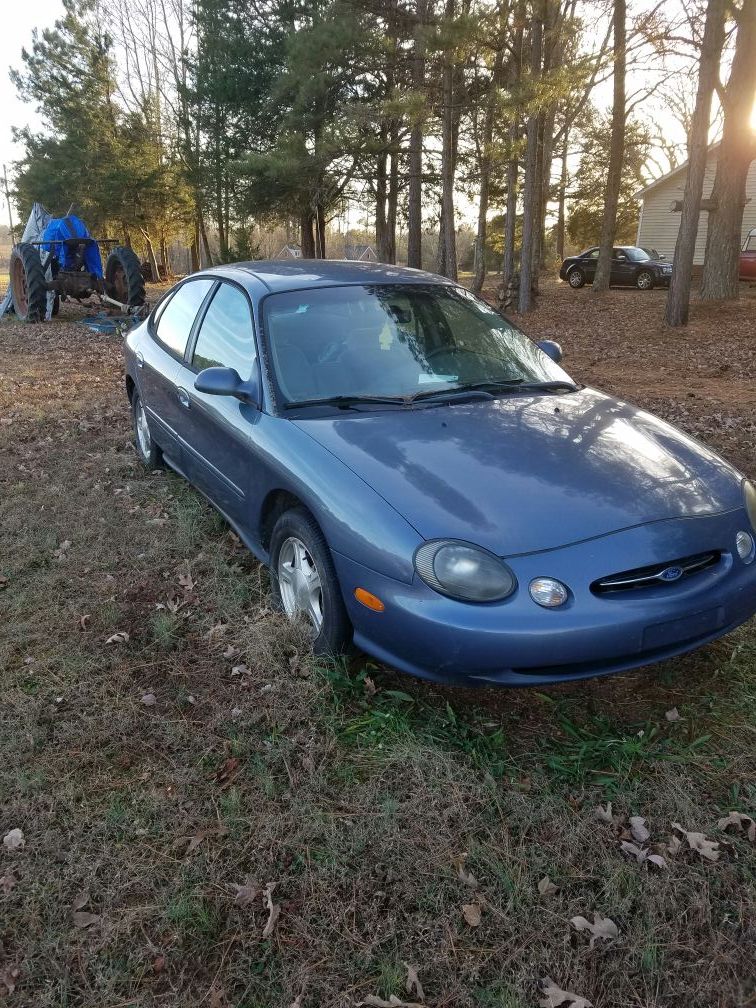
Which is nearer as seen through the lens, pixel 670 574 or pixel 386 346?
pixel 670 574

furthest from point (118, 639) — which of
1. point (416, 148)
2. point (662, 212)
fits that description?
point (662, 212)

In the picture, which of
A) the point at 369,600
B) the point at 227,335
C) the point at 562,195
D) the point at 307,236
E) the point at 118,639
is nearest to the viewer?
the point at 369,600

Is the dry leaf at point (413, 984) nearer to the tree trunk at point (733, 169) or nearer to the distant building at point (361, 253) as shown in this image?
the tree trunk at point (733, 169)

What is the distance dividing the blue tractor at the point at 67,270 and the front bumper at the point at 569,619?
40.6ft

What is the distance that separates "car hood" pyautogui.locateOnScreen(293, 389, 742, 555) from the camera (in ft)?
8.31

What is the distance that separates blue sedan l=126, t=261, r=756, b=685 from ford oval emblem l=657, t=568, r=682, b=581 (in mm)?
13

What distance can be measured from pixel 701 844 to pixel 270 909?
51.3 inches

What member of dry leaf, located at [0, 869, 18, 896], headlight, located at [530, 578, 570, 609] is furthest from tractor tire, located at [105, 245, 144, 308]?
headlight, located at [530, 578, 570, 609]

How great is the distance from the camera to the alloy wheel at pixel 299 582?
3.06 m

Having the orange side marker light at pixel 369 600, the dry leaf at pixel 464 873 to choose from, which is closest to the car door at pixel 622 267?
the orange side marker light at pixel 369 600

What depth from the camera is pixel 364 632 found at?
2676 millimetres

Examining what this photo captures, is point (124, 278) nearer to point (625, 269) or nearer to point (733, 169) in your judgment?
point (733, 169)

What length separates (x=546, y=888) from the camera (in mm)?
2131

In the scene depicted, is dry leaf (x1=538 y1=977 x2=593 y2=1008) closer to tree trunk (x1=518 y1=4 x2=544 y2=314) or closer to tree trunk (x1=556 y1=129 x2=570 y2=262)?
tree trunk (x1=518 y1=4 x2=544 y2=314)
